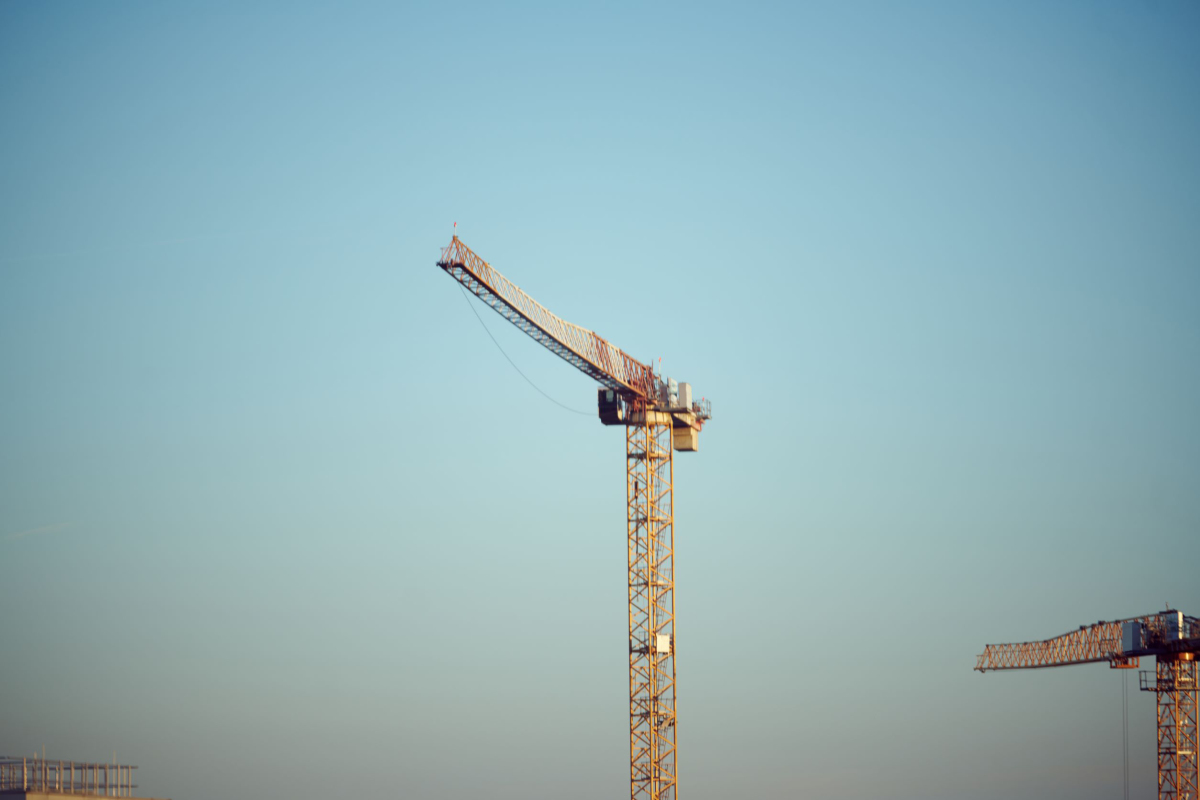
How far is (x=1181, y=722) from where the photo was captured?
131875mm

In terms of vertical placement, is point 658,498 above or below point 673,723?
above

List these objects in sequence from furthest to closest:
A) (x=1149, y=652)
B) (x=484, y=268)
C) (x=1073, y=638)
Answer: (x=1073, y=638), (x=1149, y=652), (x=484, y=268)

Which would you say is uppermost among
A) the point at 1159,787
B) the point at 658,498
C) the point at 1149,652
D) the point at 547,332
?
the point at 547,332

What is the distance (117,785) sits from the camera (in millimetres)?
90625

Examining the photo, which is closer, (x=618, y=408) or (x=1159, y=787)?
(x=618, y=408)

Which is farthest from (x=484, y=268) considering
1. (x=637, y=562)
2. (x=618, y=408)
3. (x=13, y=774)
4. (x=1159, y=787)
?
(x=1159, y=787)

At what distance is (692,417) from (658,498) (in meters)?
6.73

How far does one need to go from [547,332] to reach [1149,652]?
55.6 meters

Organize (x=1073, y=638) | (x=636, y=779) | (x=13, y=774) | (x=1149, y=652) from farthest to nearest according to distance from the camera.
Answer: (x=1073, y=638) < (x=1149, y=652) < (x=636, y=779) < (x=13, y=774)

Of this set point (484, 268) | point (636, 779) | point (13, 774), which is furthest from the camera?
point (636, 779)

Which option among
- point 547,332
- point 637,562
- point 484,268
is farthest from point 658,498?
point 484,268

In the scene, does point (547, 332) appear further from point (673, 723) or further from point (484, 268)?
point (673, 723)

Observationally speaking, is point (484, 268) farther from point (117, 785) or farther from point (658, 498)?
point (117, 785)

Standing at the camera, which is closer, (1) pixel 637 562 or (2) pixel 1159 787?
(1) pixel 637 562
